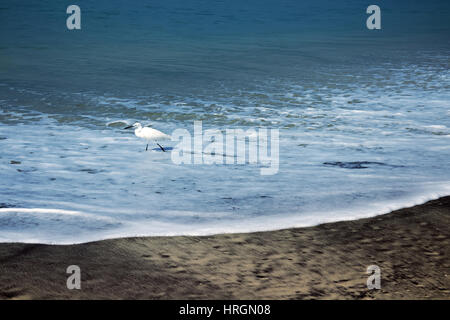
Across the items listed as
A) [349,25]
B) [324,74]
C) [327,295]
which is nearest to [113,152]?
[327,295]

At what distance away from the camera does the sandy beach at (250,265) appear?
254cm

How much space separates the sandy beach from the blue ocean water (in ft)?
0.71

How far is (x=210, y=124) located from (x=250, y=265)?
4335 mm

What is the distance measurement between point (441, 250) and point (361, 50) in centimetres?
1280

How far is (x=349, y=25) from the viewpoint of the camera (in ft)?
72.6

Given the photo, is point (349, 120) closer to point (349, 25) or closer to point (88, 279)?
point (88, 279)

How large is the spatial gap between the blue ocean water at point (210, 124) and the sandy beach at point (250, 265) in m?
0.22

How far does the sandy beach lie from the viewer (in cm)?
254

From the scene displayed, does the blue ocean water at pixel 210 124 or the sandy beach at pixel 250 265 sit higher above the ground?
the blue ocean water at pixel 210 124

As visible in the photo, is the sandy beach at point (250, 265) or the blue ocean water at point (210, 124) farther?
the blue ocean water at point (210, 124)

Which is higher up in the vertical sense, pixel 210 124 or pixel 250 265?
pixel 210 124

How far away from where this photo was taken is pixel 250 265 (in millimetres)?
2787

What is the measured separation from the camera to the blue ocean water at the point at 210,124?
12.3 ft
